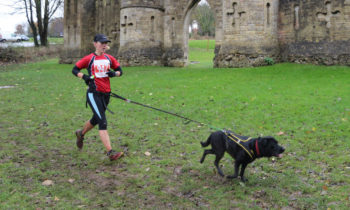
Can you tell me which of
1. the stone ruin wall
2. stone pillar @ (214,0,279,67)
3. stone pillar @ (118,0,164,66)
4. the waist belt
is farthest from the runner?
stone pillar @ (118,0,164,66)

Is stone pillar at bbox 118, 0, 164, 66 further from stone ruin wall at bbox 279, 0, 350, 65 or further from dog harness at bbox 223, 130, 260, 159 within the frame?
dog harness at bbox 223, 130, 260, 159

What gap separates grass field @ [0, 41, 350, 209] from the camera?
4086 mm

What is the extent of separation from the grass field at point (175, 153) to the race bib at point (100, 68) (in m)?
1.49

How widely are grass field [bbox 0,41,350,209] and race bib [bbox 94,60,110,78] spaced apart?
149 centimetres

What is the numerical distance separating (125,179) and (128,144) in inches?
71.3

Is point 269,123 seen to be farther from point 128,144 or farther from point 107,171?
point 107,171

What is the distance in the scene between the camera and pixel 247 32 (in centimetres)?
1877

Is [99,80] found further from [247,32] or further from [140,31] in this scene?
[140,31]

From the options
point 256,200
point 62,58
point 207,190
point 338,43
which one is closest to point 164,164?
point 207,190

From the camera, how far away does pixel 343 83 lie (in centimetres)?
1285

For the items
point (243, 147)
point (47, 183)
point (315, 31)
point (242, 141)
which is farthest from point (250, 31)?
point (47, 183)

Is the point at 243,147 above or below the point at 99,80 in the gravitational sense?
below

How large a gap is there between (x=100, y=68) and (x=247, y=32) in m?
14.9

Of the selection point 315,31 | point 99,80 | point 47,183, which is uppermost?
point 315,31
